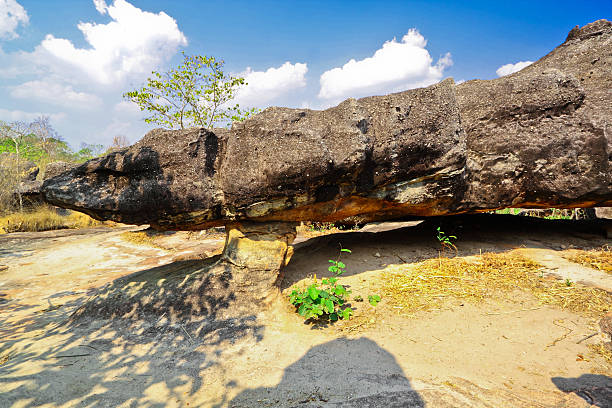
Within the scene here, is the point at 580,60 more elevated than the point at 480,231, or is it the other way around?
the point at 580,60

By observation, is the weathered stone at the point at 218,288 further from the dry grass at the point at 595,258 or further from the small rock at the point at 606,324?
the dry grass at the point at 595,258

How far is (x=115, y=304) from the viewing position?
15.0ft

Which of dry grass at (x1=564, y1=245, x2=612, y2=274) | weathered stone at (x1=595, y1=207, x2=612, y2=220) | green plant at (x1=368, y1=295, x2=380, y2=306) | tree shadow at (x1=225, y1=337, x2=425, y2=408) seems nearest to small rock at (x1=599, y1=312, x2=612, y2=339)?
dry grass at (x1=564, y1=245, x2=612, y2=274)

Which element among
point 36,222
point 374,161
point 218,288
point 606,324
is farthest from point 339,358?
point 36,222

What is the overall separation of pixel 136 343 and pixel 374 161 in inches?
158

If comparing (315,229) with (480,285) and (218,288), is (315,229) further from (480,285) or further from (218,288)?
(480,285)

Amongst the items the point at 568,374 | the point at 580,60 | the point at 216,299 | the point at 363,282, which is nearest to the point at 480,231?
the point at 363,282

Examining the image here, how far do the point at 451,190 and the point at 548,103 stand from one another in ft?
6.44

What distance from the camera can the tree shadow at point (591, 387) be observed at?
219 cm

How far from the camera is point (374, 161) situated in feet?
14.3

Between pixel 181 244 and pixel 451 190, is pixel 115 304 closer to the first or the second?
pixel 451 190

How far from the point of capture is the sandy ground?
2.56 metres

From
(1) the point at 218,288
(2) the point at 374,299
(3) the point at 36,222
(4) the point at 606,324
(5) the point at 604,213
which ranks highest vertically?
(3) the point at 36,222

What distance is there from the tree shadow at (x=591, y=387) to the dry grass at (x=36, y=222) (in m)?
19.0
